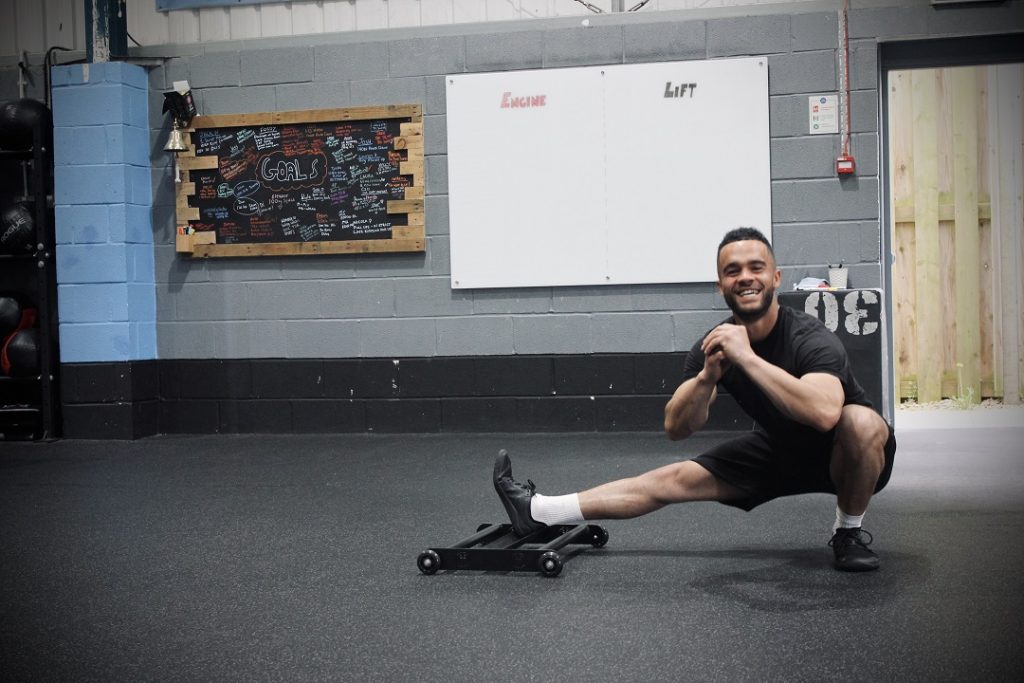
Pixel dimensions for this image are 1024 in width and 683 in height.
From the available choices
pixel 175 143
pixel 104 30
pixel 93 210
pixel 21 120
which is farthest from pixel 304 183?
pixel 21 120

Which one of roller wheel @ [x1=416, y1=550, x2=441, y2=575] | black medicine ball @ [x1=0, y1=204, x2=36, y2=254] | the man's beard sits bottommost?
roller wheel @ [x1=416, y1=550, x2=441, y2=575]

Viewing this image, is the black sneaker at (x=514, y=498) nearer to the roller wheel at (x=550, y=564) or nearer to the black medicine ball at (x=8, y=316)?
the roller wheel at (x=550, y=564)

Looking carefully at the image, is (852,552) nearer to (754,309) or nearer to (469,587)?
(754,309)

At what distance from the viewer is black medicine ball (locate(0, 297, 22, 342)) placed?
21.5 ft

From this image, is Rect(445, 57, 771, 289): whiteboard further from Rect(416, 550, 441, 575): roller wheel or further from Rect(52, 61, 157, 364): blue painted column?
Rect(416, 550, 441, 575): roller wheel

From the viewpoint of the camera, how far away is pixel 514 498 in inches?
127

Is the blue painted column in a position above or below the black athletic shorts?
above

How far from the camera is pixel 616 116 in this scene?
6238 mm

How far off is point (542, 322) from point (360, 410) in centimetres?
119

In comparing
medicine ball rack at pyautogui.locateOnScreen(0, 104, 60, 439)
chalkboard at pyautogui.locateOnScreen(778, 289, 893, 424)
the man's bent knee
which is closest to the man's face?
the man's bent knee

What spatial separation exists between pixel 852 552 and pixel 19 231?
533 cm

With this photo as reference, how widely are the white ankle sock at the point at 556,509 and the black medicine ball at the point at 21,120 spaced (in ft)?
15.3

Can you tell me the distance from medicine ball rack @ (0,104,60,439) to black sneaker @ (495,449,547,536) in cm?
423

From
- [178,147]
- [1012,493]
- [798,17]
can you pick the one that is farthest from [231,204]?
[1012,493]
